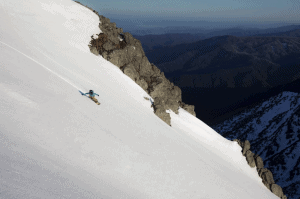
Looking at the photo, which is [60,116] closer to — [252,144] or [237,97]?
[252,144]

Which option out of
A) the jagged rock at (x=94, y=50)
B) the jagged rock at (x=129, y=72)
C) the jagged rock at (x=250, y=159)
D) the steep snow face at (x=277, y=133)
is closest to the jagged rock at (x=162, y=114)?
the jagged rock at (x=129, y=72)

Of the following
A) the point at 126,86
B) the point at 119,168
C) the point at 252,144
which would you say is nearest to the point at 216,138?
the point at 126,86

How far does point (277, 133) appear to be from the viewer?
65.4 meters

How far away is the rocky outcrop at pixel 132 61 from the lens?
28672 mm

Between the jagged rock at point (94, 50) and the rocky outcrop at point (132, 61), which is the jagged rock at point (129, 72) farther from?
the jagged rock at point (94, 50)

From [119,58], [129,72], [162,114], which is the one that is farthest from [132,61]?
[162,114]

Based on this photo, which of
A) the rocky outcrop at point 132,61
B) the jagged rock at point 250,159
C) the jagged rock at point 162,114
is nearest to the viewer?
the jagged rock at point 162,114

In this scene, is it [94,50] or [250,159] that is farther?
[250,159]

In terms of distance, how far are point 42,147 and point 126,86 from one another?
65.3ft

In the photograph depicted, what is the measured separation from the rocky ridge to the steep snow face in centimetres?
3619

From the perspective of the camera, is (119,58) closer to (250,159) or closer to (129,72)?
(129,72)

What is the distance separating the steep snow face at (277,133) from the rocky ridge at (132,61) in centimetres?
3619

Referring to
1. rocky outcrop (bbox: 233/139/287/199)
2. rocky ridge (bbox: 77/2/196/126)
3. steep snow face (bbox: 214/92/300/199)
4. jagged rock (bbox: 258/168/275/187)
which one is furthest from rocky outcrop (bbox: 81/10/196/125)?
steep snow face (bbox: 214/92/300/199)

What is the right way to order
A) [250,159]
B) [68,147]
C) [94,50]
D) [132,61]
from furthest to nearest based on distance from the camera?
1. [132,61]
2. [250,159]
3. [94,50]
4. [68,147]
